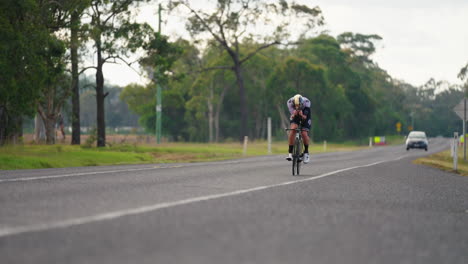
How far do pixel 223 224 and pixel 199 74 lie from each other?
2761 inches

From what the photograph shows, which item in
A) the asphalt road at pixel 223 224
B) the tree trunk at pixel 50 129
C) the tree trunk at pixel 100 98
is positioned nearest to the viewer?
the asphalt road at pixel 223 224

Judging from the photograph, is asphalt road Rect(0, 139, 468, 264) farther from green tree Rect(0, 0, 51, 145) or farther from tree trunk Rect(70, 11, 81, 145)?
tree trunk Rect(70, 11, 81, 145)

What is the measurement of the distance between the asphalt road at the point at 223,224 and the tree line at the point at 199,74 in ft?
43.2

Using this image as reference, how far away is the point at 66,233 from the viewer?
5.58 m

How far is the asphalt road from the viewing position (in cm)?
493

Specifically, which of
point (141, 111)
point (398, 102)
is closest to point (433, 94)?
point (398, 102)

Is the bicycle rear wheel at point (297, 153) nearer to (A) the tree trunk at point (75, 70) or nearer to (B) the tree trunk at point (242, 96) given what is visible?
(A) the tree trunk at point (75, 70)

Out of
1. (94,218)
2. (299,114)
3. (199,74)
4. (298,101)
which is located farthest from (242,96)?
(94,218)

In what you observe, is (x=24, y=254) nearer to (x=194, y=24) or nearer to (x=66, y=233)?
(x=66, y=233)

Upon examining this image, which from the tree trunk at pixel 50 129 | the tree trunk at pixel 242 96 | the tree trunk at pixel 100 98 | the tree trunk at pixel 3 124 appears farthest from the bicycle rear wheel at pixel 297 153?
the tree trunk at pixel 242 96

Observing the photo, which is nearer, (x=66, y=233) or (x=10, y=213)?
(x=66, y=233)

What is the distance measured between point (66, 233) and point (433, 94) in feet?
613

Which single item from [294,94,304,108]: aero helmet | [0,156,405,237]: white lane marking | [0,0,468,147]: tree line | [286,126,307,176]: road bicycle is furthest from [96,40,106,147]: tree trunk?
[0,156,405,237]: white lane marking

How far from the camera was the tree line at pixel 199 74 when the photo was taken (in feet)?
75.8
